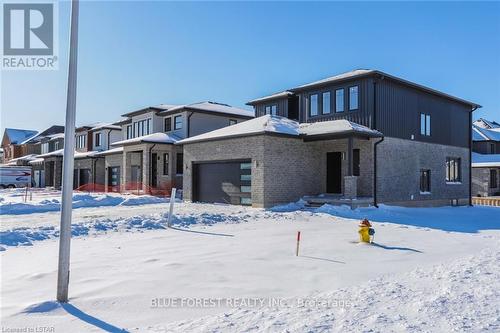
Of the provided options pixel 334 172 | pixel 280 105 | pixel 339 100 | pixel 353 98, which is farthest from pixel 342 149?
pixel 280 105

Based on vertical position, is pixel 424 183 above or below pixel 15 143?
below

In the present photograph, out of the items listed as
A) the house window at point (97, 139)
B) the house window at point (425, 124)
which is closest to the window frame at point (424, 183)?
the house window at point (425, 124)

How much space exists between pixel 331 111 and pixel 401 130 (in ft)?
12.7

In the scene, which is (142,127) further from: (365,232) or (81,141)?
(365,232)

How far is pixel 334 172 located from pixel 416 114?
6.20 meters

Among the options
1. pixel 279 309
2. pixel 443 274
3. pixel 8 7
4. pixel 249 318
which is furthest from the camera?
pixel 8 7

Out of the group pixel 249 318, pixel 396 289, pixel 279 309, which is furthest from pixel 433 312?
pixel 249 318

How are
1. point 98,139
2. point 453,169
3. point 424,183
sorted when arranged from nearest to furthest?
point 424,183 < point 453,169 < point 98,139

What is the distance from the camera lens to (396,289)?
6.20 meters

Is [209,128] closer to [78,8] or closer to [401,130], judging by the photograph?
[401,130]

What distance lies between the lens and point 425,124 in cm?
2362

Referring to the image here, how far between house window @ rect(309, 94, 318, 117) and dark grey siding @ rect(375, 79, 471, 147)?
11.8 ft

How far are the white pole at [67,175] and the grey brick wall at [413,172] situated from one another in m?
17.0

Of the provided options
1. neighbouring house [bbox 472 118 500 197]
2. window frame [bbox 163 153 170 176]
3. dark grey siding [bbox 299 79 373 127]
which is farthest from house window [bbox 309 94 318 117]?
neighbouring house [bbox 472 118 500 197]
